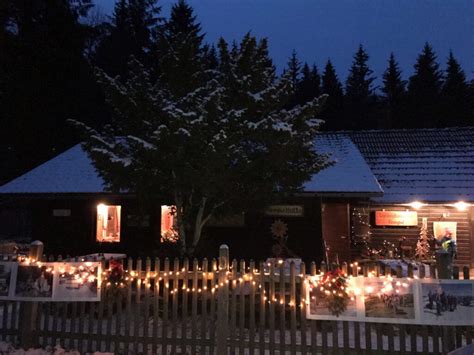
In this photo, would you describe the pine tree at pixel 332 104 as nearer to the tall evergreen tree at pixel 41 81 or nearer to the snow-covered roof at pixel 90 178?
the tall evergreen tree at pixel 41 81

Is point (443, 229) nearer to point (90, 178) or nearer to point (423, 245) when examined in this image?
point (423, 245)

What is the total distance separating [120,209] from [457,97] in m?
40.5

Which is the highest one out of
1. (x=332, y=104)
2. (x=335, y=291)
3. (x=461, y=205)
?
(x=332, y=104)

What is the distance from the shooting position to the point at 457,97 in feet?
140

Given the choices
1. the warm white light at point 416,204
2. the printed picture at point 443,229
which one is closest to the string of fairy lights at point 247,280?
the warm white light at point 416,204

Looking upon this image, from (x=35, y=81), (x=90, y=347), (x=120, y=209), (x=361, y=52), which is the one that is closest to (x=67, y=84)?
(x=35, y=81)

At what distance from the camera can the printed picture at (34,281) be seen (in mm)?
6516

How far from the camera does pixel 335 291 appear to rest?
5.61 m

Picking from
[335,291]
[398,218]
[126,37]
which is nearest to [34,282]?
[335,291]

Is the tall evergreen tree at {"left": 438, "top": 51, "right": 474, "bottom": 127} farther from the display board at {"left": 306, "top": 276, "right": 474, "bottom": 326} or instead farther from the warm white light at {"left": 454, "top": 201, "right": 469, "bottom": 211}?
the display board at {"left": 306, "top": 276, "right": 474, "bottom": 326}

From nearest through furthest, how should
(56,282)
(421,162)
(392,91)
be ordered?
1. (56,282)
2. (421,162)
3. (392,91)

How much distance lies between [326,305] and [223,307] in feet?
5.24

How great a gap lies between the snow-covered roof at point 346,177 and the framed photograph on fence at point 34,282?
771cm

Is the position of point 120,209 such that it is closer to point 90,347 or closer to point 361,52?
point 90,347
